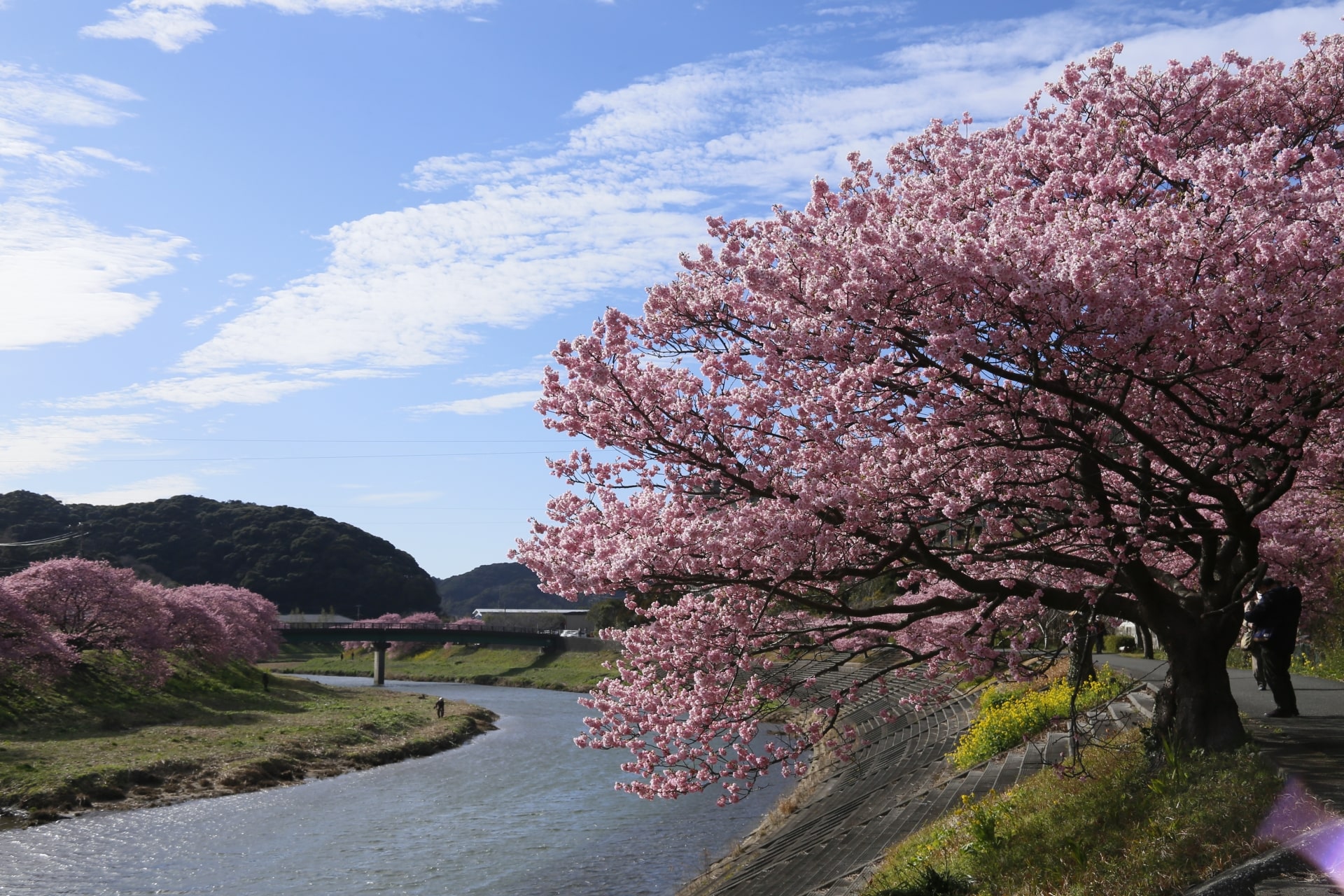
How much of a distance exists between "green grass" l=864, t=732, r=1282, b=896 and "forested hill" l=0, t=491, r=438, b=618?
145m

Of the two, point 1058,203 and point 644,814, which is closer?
point 1058,203

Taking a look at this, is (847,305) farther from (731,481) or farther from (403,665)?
(403,665)

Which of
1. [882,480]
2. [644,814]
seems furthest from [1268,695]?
[644,814]

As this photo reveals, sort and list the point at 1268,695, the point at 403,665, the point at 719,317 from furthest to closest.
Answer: the point at 403,665, the point at 1268,695, the point at 719,317

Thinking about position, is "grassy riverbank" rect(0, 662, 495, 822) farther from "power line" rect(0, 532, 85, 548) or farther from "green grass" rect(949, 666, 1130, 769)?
"power line" rect(0, 532, 85, 548)

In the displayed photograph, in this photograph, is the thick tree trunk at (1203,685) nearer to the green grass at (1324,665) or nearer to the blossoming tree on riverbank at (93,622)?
the green grass at (1324,665)

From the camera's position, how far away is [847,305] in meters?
8.70

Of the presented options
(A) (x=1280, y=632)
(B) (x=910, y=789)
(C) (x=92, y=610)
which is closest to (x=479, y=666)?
(C) (x=92, y=610)

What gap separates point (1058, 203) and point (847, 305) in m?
3.12

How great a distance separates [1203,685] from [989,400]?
492 centimetres

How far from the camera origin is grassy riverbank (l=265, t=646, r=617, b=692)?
89.9 meters

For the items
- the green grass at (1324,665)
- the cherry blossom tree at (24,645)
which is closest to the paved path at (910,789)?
the green grass at (1324,665)

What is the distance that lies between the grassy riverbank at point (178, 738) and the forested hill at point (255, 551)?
319 ft

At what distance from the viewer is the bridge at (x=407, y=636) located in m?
96.8
